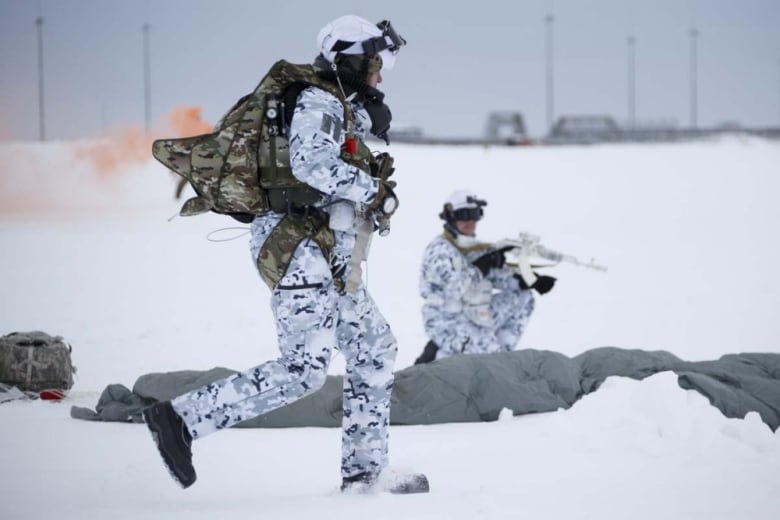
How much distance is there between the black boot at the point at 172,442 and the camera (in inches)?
182

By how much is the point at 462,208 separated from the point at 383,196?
5281 millimetres

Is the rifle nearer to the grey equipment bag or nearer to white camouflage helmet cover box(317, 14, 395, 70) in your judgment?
the grey equipment bag

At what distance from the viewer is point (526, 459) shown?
19.8ft

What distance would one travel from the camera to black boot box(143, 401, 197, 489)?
463 centimetres

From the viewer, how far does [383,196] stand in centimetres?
496

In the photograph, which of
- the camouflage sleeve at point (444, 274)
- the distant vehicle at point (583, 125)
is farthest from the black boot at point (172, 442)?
the distant vehicle at point (583, 125)

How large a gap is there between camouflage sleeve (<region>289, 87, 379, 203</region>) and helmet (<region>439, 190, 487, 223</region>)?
5362mm

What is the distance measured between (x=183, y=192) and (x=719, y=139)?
17.1 m

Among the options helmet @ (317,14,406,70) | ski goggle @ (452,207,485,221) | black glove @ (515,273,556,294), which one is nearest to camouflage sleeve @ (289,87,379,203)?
helmet @ (317,14,406,70)

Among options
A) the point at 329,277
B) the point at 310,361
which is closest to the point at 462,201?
the point at 329,277

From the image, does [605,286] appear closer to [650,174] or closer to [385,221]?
[650,174]

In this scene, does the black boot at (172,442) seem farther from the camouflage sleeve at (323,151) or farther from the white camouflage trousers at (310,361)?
the camouflage sleeve at (323,151)

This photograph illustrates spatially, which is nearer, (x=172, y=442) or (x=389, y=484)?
(x=172, y=442)

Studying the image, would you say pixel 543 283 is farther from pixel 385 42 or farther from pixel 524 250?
pixel 385 42
